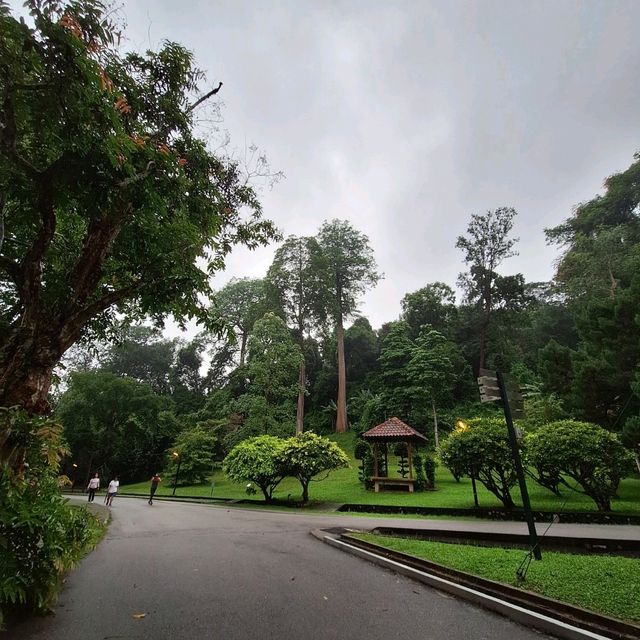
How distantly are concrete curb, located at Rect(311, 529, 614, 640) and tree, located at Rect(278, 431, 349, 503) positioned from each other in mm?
9759

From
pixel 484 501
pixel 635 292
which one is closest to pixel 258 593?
pixel 484 501

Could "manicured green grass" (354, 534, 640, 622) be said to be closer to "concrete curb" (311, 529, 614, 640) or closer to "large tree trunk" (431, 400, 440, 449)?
"concrete curb" (311, 529, 614, 640)

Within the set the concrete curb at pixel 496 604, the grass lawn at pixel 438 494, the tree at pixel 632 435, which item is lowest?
the concrete curb at pixel 496 604

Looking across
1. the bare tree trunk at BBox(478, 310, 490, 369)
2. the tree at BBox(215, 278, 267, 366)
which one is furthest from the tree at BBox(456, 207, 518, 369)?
the tree at BBox(215, 278, 267, 366)

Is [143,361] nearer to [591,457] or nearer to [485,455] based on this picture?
[485,455]

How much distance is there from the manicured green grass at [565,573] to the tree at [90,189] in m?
5.42

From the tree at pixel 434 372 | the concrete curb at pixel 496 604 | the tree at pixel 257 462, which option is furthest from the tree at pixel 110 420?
the concrete curb at pixel 496 604

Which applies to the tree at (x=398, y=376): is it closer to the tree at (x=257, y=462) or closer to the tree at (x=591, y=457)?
the tree at (x=257, y=462)

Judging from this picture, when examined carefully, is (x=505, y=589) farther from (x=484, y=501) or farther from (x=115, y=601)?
(x=484, y=501)

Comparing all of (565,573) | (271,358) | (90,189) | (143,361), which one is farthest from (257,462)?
(143,361)

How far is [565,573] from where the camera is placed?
16.0 ft

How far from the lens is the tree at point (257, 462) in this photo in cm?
1655

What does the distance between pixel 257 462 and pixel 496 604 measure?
13.8m

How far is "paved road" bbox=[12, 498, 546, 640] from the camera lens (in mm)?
3547
